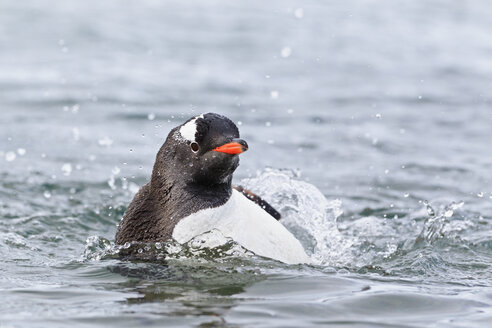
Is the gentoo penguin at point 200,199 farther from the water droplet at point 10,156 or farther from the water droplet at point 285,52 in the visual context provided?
the water droplet at point 285,52

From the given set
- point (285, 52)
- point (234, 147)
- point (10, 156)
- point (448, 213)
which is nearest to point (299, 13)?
point (285, 52)

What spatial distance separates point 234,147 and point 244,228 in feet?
2.10

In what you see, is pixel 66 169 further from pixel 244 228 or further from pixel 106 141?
pixel 244 228

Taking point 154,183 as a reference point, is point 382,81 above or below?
above

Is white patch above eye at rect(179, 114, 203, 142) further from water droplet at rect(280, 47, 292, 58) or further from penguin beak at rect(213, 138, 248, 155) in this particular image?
water droplet at rect(280, 47, 292, 58)

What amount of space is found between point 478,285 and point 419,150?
5497 millimetres

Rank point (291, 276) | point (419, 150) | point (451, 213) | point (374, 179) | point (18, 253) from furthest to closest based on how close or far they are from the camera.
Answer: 1. point (419, 150)
2. point (374, 179)
3. point (451, 213)
4. point (18, 253)
5. point (291, 276)

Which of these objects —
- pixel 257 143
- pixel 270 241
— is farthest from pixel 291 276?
pixel 257 143

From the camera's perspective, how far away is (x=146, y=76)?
1494cm

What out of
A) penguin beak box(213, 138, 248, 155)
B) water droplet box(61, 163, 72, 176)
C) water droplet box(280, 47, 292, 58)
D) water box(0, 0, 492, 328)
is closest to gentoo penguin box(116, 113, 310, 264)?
penguin beak box(213, 138, 248, 155)

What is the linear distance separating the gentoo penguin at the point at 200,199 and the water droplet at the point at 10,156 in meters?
4.72

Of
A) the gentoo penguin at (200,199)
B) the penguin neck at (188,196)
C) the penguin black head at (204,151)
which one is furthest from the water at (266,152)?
the penguin black head at (204,151)

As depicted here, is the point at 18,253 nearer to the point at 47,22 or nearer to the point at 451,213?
the point at 451,213

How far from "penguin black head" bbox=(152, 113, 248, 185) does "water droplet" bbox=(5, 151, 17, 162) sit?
4.97 meters
